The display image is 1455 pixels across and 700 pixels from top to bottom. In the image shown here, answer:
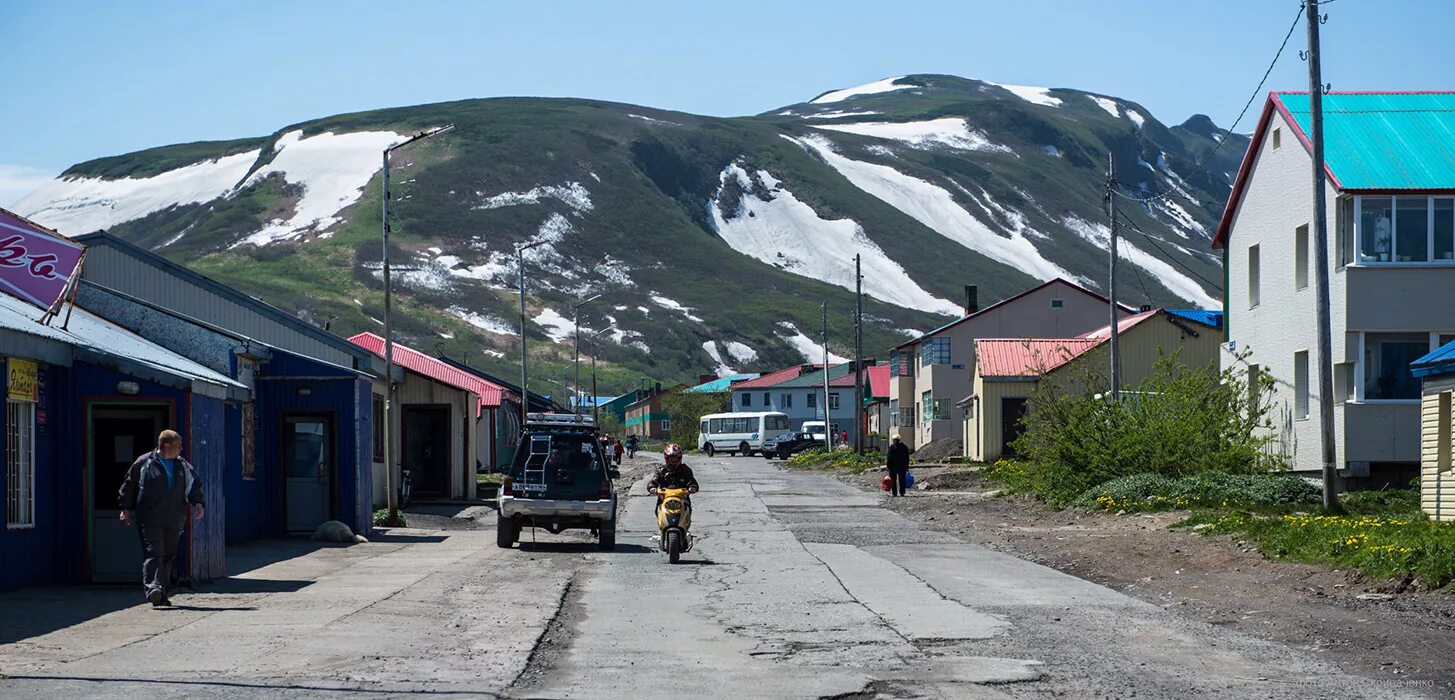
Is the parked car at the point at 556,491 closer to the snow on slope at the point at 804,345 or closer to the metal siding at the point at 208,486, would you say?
the metal siding at the point at 208,486

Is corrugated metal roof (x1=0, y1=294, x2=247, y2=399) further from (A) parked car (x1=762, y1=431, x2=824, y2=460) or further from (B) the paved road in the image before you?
(A) parked car (x1=762, y1=431, x2=824, y2=460)

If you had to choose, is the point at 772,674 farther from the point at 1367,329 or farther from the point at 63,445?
the point at 1367,329

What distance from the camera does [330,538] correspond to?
25609mm

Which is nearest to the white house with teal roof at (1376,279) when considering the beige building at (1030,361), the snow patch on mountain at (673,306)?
the beige building at (1030,361)

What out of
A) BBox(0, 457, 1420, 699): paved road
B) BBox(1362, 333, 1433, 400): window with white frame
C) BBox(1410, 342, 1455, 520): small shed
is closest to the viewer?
BBox(0, 457, 1420, 699): paved road

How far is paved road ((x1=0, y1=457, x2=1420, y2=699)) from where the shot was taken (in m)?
10.2

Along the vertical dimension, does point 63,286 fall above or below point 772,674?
above

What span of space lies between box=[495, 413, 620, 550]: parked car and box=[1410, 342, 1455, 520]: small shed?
38.7 feet

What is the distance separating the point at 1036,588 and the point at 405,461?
26086 millimetres

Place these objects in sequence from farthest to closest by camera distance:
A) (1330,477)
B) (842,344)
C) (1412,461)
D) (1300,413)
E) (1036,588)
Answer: (842,344) → (1300,413) → (1412,461) → (1330,477) → (1036,588)

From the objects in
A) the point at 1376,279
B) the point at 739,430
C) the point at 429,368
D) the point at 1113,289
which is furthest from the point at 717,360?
the point at 1376,279

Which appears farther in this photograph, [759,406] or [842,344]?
[842,344]

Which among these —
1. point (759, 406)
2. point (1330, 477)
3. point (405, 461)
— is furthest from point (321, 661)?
point (759, 406)

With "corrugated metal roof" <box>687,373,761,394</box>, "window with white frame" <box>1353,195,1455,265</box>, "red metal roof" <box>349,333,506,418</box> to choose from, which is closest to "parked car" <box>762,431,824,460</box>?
"red metal roof" <box>349,333,506,418</box>
